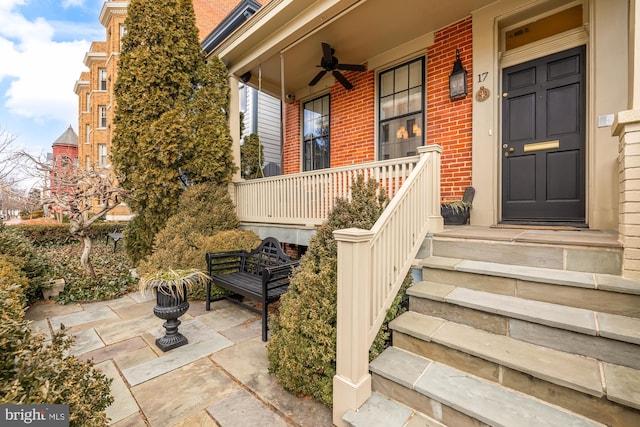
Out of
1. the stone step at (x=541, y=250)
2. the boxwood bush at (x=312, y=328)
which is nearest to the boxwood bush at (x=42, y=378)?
the boxwood bush at (x=312, y=328)

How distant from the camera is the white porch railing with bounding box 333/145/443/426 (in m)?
1.85

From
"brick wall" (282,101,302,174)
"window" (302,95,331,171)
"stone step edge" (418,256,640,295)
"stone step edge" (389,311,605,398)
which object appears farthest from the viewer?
"brick wall" (282,101,302,174)

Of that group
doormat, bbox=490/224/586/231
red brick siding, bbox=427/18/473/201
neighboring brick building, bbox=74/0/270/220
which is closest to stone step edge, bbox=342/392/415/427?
doormat, bbox=490/224/586/231

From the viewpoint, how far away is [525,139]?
12.5 ft

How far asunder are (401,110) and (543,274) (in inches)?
149

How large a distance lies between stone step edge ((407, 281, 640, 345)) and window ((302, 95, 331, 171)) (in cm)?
444

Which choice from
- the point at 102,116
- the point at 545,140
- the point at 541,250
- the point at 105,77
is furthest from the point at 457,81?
the point at 105,77

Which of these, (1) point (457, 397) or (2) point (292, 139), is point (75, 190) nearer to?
(2) point (292, 139)

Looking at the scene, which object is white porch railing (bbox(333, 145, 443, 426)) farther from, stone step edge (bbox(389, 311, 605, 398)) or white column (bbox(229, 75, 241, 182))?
white column (bbox(229, 75, 241, 182))

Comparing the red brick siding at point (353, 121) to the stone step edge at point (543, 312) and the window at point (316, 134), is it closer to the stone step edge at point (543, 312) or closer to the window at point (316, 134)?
the window at point (316, 134)

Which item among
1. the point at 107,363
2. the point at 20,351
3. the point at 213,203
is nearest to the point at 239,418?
the point at 20,351

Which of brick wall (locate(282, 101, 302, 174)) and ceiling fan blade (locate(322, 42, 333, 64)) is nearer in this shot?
ceiling fan blade (locate(322, 42, 333, 64))

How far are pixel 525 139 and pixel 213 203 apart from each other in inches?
202

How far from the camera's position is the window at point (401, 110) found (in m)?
4.94
